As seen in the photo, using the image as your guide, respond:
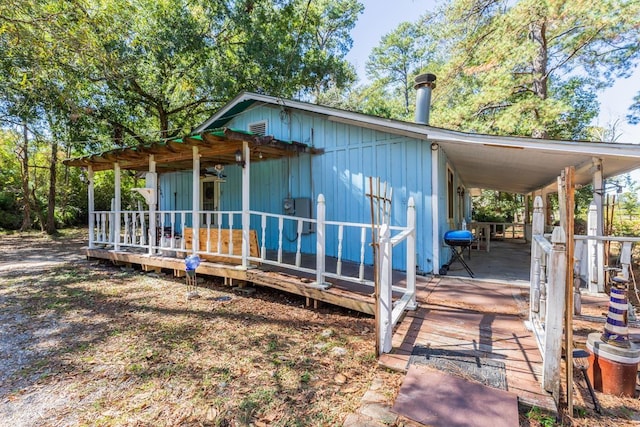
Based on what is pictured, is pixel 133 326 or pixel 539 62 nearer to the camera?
pixel 133 326

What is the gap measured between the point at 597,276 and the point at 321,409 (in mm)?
4557

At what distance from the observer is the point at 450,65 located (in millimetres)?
11867

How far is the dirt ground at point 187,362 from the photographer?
2.32 m

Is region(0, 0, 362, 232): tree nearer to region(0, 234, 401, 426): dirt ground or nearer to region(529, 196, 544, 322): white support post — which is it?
region(0, 234, 401, 426): dirt ground

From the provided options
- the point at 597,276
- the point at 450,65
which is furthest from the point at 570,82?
the point at 597,276

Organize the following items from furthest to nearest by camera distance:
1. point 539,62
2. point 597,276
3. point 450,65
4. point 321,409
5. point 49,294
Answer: point 450,65 → point 539,62 → point 49,294 → point 597,276 → point 321,409

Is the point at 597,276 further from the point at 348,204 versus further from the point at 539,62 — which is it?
the point at 539,62

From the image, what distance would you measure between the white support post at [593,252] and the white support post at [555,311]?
10.7 feet

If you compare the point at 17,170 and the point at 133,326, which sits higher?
the point at 17,170

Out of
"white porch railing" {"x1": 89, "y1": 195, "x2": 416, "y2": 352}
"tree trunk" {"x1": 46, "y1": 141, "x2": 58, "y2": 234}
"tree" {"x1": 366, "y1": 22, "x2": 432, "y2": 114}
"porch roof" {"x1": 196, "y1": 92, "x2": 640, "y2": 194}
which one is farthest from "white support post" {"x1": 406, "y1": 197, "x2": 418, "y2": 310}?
"tree" {"x1": 366, "y1": 22, "x2": 432, "y2": 114}

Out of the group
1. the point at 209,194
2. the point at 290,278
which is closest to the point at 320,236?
the point at 290,278

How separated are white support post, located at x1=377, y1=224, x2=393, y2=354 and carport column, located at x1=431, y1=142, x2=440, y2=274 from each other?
3037 mm

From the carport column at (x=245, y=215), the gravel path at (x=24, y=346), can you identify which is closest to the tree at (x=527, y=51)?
the carport column at (x=245, y=215)

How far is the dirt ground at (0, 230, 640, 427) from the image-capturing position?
2.32m
